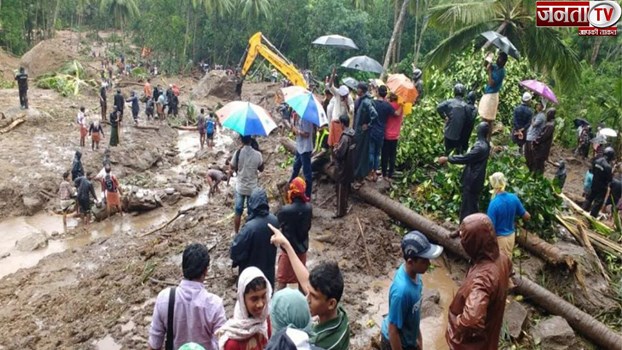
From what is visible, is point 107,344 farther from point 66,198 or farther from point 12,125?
point 12,125

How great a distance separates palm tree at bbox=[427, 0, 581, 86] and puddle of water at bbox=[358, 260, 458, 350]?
939cm

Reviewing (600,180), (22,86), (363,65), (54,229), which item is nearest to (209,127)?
(22,86)

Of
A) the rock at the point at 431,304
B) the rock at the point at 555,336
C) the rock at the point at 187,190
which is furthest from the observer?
the rock at the point at 187,190

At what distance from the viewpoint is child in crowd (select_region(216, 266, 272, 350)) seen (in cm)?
279

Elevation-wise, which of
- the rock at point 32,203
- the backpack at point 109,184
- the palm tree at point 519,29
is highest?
the palm tree at point 519,29

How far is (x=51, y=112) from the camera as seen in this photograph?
18.6 meters

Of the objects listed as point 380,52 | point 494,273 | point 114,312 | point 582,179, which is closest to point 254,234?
point 494,273

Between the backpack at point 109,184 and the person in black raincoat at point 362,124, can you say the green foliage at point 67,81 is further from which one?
the person in black raincoat at point 362,124

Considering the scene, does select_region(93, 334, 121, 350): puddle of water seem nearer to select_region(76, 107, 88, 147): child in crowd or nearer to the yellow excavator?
select_region(76, 107, 88, 147): child in crowd

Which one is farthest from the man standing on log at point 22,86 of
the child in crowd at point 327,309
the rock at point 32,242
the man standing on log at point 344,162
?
the child in crowd at point 327,309

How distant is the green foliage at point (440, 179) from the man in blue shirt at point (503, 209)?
5.83 ft

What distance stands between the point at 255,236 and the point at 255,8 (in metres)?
35.5

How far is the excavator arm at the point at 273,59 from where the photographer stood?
18578mm

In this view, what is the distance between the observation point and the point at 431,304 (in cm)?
584
